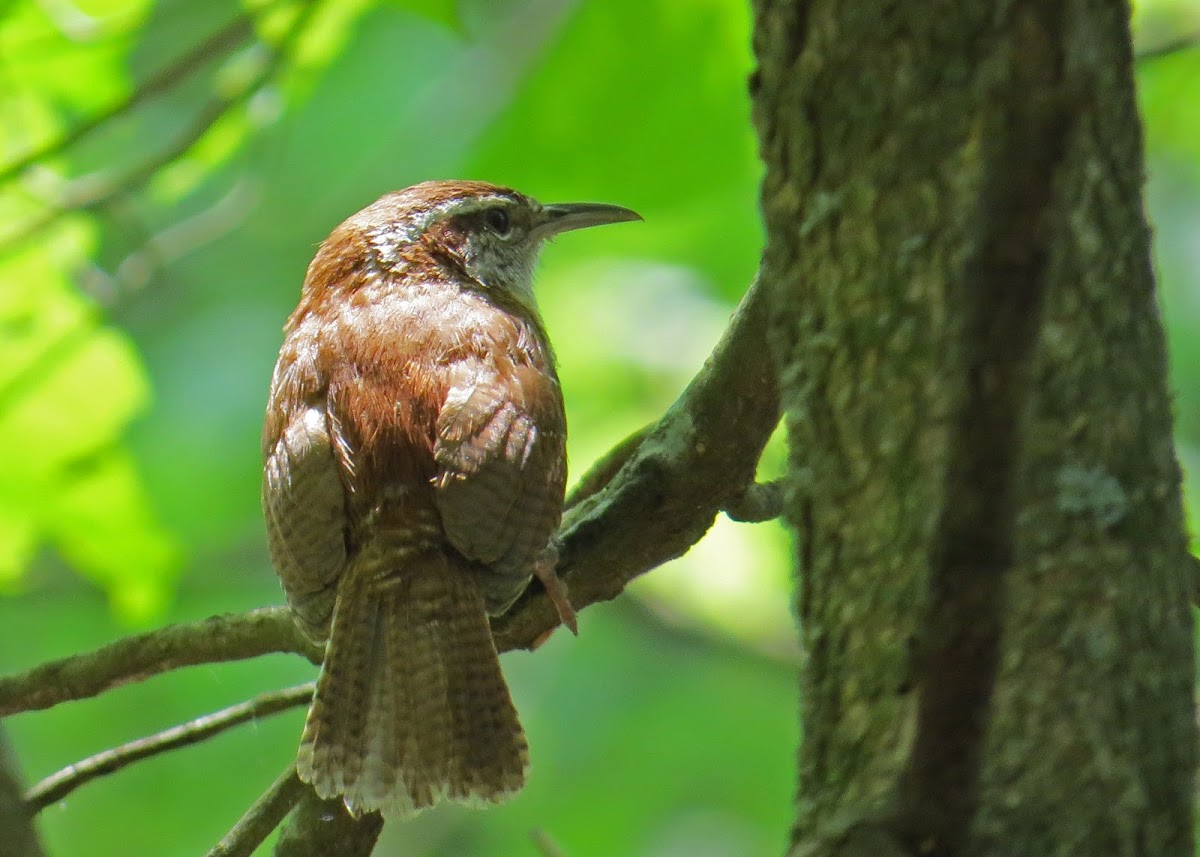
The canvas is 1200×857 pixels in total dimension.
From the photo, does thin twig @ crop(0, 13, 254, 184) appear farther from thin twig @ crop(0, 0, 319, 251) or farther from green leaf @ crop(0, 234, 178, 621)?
green leaf @ crop(0, 234, 178, 621)

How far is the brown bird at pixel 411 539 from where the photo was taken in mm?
3396

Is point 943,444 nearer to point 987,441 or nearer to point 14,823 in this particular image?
point 987,441

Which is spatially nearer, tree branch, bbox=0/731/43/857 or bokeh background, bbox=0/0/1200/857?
tree branch, bbox=0/731/43/857

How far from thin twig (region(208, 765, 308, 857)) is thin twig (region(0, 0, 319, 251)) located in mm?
1733

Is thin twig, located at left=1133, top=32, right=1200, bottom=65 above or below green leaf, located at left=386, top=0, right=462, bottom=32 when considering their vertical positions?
below

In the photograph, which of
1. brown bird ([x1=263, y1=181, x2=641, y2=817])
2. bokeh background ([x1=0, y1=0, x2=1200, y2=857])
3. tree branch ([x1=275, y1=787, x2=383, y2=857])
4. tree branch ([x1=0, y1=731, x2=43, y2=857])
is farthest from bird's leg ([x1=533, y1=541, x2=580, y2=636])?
tree branch ([x1=0, y1=731, x2=43, y2=857])

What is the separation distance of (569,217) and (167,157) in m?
1.58

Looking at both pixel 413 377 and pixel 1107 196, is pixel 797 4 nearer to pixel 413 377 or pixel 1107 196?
pixel 1107 196

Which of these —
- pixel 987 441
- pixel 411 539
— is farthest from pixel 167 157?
pixel 987 441

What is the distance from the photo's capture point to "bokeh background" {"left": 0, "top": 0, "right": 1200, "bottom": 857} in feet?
13.4

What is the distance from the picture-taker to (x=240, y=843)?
3.15m

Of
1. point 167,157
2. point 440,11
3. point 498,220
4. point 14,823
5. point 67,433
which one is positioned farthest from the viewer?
point 498,220

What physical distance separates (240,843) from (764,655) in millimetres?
4243

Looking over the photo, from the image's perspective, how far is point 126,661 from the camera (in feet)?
10.8
